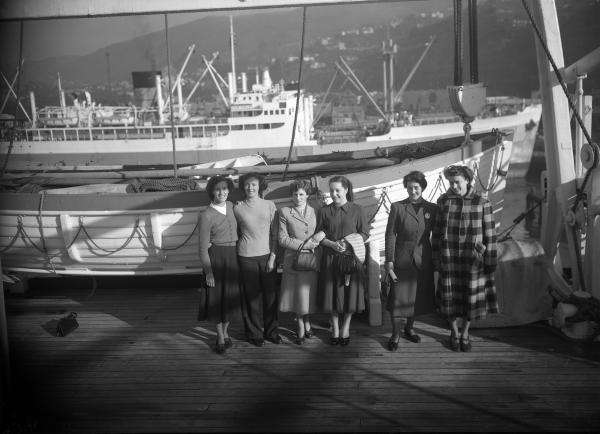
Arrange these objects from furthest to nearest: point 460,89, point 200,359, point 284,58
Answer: point 284,58 < point 460,89 < point 200,359

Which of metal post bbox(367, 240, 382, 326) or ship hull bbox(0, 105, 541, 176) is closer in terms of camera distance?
metal post bbox(367, 240, 382, 326)

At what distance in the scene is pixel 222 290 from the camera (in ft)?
15.6

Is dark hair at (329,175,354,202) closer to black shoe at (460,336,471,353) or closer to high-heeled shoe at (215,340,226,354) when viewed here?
black shoe at (460,336,471,353)

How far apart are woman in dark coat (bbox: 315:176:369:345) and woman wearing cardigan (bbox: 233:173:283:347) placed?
41 cm

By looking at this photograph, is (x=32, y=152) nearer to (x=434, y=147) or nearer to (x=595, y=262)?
(x=434, y=147)

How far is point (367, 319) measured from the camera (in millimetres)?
5328

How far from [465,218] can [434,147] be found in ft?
15.5

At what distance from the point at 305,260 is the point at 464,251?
1.23 metres

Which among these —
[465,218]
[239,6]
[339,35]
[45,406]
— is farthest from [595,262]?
[339,35]

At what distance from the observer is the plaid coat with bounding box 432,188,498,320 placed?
14.4 ft

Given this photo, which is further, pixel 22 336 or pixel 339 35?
pixel 339 35

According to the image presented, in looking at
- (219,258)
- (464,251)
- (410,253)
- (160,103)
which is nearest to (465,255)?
(464,251)

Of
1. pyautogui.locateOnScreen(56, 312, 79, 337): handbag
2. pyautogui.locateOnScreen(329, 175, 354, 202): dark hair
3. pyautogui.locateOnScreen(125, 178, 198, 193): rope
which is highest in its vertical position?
pyautogui.locateOnScreen(329, 175, 354, 202): dark hair

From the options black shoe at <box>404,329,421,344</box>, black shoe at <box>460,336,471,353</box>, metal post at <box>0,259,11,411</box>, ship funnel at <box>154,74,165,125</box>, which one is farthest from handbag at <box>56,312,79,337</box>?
ship funnel at <box>154,74,165,125</box>
